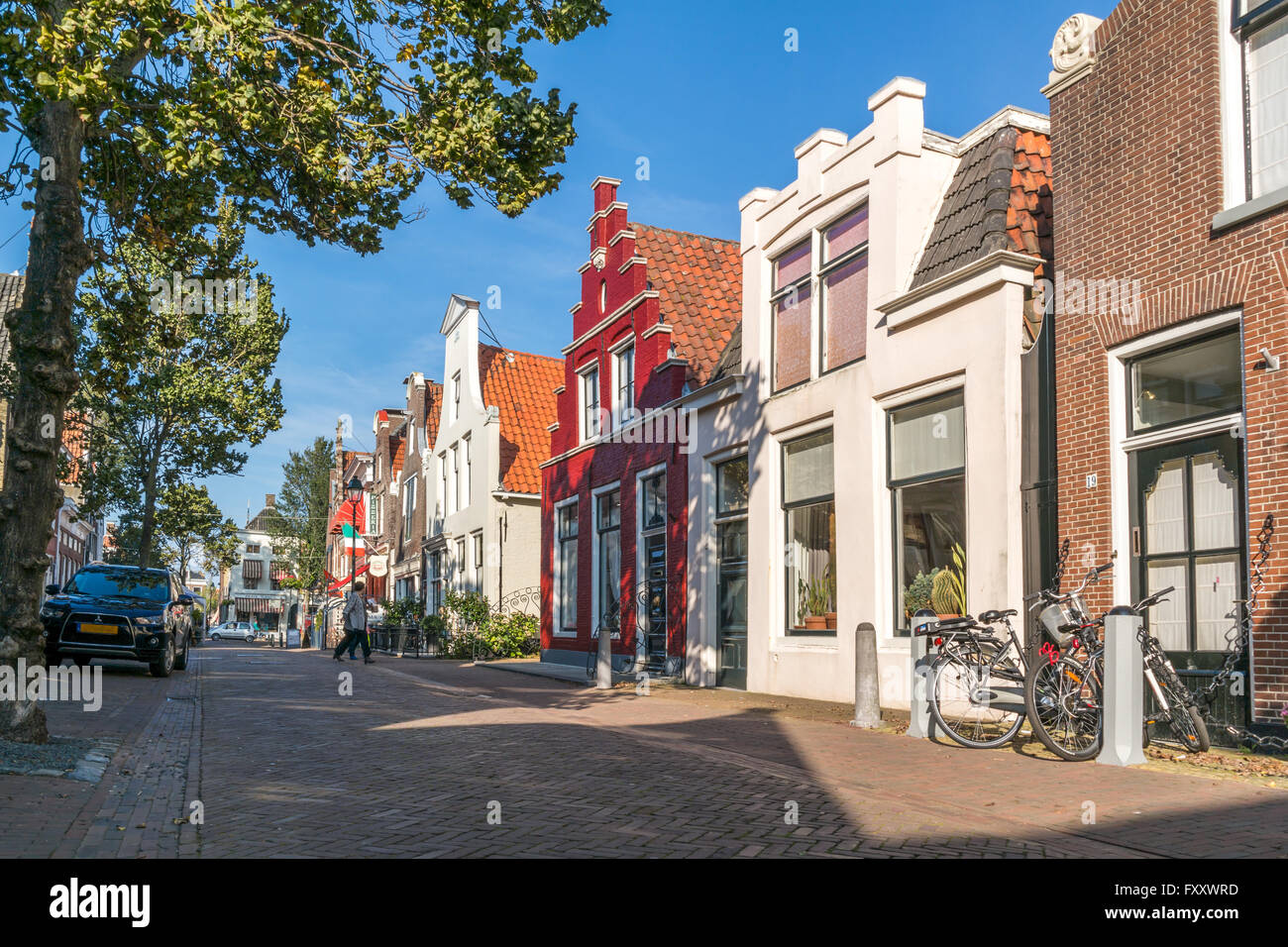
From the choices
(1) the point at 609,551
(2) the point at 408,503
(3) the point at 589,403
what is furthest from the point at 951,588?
(2) the point at 408,503

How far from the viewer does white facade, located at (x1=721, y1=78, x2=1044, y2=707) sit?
35.5 ft

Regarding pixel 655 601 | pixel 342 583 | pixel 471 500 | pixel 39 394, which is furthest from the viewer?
pixel 342 583

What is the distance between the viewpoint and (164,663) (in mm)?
16734

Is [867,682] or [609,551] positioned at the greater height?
[609,551]

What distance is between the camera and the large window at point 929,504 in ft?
38.1

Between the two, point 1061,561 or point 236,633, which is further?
point 236,633

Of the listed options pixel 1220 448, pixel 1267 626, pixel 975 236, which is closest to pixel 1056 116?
pixel 975 236

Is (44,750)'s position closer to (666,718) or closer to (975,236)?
(666,718)

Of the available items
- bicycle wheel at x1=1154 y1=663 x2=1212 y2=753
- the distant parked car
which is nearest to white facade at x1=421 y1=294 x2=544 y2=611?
bicycle wheel at x1=1154 y1=663 x2=1212 y2=753

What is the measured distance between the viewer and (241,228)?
80.8 feet

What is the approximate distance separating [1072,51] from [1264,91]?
2.21 metres

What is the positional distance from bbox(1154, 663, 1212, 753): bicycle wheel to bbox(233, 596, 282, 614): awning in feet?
336

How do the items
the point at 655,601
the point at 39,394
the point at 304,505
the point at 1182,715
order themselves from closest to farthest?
the point at 39,394
the point at 1182,715
the point at 655,601
the point at 304,505

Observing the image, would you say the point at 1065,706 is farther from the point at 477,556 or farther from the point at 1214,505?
the point at 477,556
